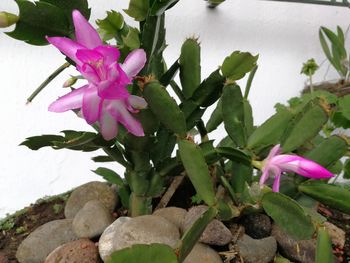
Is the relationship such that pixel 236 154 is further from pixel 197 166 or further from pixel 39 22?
pixel 39 22

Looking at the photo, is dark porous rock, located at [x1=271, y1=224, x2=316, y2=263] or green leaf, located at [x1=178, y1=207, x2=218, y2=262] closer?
green leaf, located at [x1=178, y1=207, x2=218, y2=262]

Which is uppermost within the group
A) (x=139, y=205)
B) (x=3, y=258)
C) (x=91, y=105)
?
(x=91, y=105)

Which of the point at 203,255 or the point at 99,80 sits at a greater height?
the point at 99,80

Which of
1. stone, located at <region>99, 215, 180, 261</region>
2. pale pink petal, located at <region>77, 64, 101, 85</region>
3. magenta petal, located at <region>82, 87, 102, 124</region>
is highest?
pale pink petal, located at <region>77, 64, 101, 85</region>

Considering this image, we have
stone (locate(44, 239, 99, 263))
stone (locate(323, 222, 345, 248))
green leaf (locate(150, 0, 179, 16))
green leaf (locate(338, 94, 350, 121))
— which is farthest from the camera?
green leaf (locate(338, 94, 350, 121))

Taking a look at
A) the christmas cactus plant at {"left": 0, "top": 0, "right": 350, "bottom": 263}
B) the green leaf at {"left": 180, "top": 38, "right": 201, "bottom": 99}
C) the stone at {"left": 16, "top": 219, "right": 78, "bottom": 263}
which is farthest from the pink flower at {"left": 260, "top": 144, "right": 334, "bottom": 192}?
the stone at {"left": 16, "top": 219, "right": 78, "bottom": 263}

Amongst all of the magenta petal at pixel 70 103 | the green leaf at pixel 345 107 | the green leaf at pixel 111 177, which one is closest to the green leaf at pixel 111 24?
the magenta petal at pixel 70 103

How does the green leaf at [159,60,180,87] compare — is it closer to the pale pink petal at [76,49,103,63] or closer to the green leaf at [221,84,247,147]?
the green leaf at [221,84,247,147]

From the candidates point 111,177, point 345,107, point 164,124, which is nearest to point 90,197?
point 111,177
